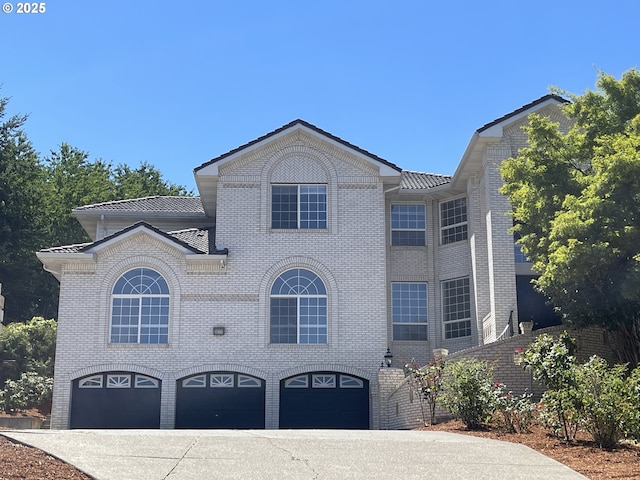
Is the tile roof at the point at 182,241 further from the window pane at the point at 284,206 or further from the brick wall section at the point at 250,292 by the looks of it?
the window pane at the point at 284,206

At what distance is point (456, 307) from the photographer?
90.9ft

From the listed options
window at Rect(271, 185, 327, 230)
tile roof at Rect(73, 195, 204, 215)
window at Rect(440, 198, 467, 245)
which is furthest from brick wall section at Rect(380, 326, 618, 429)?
tile roof at Rect(73, 195, 204, 215)

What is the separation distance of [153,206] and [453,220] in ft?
35.4

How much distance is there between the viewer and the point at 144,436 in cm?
1543

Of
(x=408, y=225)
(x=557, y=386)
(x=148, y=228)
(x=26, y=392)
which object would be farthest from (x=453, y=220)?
(x=26, y=392)

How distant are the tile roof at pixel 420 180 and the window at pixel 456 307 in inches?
133

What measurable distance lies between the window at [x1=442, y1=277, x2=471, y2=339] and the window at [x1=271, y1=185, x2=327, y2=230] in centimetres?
478

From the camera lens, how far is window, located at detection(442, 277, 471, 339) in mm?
27266

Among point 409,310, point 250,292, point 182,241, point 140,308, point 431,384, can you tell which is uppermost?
point 182,241

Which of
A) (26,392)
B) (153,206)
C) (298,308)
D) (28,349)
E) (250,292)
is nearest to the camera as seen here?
(250,292)

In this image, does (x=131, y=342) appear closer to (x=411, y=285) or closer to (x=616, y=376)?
(x=411, y=285)

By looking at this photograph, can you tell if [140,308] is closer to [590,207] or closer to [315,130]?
[315,130]

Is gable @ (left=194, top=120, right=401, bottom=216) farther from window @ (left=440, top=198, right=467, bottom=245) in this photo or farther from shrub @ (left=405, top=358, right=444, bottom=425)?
shrub @ (left=405, top=358, right=444, bottom=425)

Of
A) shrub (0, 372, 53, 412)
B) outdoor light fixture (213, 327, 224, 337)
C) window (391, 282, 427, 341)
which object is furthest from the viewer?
window (391, 282, 427, 341)
